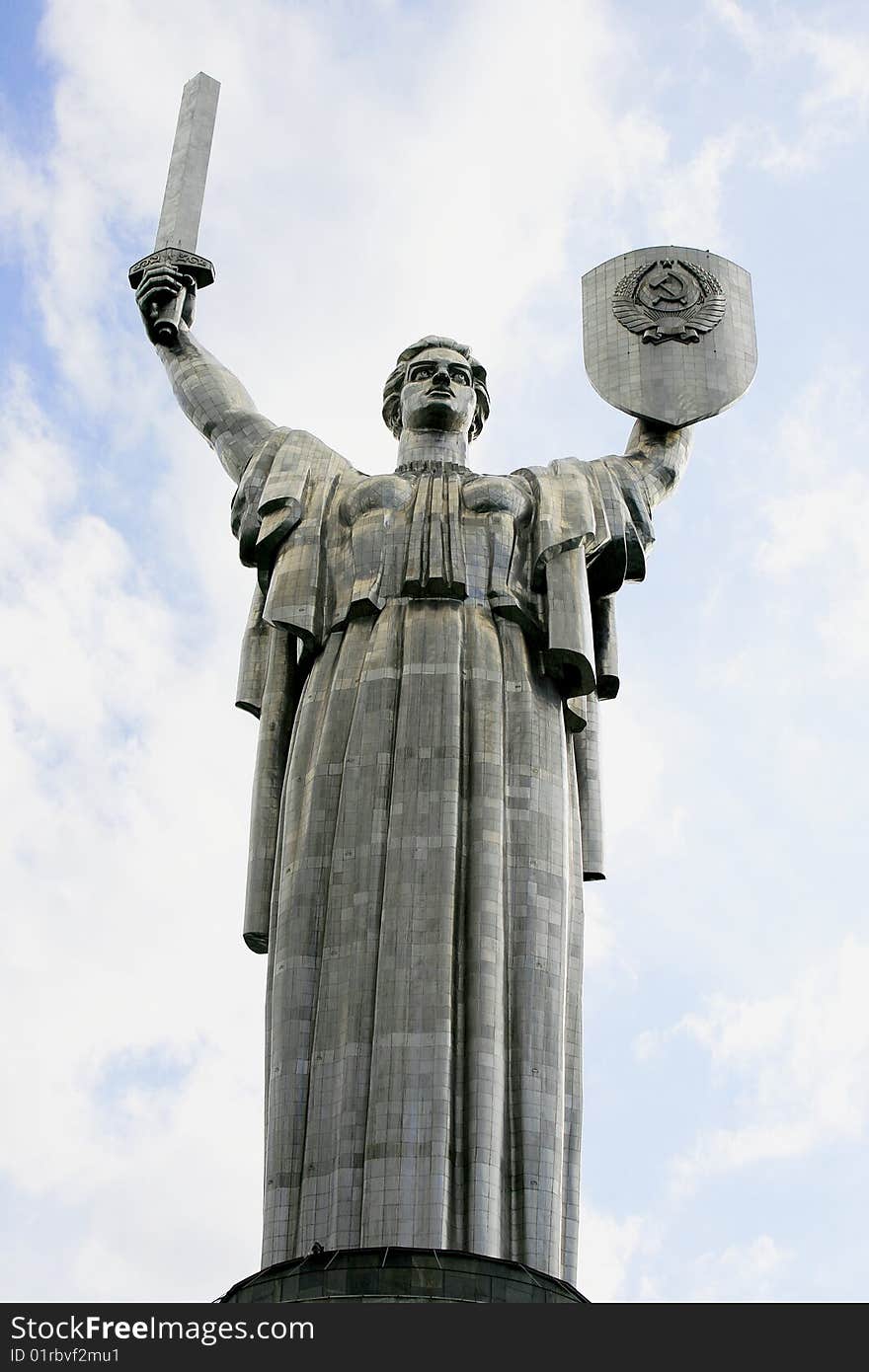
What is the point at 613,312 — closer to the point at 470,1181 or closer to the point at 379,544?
the point at 379,544

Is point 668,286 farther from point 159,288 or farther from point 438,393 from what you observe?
point 159,288

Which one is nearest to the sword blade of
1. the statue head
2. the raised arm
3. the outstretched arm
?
the raised arm

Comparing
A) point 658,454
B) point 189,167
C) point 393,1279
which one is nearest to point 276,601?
point 658,454

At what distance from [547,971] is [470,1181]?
60.9 inches

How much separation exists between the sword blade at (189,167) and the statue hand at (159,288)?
0.31 meters

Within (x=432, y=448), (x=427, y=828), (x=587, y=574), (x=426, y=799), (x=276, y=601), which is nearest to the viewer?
(x=427, y=828)

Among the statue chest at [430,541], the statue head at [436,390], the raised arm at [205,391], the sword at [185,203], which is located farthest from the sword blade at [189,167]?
the statue chest at [430,541]

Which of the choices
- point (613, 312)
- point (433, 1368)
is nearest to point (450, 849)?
point (433, 1368)

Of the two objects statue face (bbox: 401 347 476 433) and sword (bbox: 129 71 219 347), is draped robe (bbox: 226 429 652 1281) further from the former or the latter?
sword (bbox: 129 71 219 347)

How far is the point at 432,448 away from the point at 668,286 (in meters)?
2.53

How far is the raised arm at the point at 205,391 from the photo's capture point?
606 inches

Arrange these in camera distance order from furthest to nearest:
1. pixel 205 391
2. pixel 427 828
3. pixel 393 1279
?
pixel 205 391 < pixel 427 828 < pixel 393 1279

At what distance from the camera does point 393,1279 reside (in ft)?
36.0

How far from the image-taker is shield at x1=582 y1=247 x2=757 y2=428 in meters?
15.4
